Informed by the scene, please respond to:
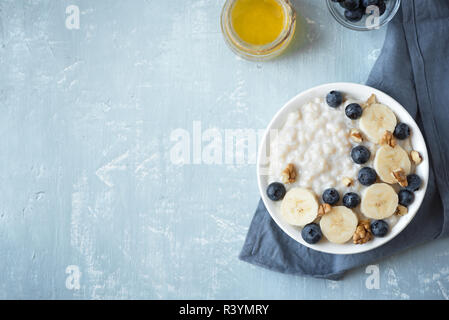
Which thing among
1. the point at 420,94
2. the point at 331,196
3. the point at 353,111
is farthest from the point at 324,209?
the point at 420,94

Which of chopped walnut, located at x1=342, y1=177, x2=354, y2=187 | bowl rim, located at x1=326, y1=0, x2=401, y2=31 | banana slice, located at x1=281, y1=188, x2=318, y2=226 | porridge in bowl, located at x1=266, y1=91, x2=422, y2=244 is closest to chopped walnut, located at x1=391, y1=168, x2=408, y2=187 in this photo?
porridge in bowl, located at x1=266, y1=91, x2=422, y2=244

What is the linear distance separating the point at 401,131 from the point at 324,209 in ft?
0.91

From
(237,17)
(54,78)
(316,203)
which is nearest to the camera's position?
(316,203)

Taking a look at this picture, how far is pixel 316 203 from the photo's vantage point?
46.2 inches

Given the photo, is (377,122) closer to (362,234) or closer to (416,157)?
(416,157)

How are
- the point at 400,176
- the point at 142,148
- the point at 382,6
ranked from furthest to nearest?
1. the point at 142,148
2. the point at 382,6
3. the point at 400,176

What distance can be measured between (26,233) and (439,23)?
133 centimetres

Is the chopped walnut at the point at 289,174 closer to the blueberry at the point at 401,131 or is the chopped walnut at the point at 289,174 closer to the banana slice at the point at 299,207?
the banana slice at the point at 299,207

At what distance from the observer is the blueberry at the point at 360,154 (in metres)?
1.16

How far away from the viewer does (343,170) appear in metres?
1.19

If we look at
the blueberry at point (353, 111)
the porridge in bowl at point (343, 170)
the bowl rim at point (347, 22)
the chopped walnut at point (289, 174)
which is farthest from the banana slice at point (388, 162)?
the bowl rim at point (347, 22)

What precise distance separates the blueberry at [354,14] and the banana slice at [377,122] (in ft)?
0.89
